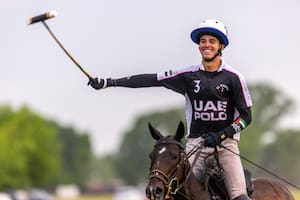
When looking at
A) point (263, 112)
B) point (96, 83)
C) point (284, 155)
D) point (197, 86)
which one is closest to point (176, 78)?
point (197, 86)

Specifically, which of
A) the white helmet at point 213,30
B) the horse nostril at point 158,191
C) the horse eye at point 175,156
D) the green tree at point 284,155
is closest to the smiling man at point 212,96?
the white helmet at point 213,30

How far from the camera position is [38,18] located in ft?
48.3

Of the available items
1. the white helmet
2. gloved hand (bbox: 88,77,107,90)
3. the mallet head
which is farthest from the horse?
the mallet head

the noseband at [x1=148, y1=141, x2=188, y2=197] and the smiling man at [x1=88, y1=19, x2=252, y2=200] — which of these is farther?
the smiling man at [x1=88, y1=19, x2=252, y2=200]

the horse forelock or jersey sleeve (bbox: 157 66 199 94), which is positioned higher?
jersey sleeve (bbox: 157 66 199 94)

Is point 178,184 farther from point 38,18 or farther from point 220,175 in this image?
point 38,18

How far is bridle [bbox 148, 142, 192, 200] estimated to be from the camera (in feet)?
41.2

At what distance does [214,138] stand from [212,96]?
563 mm

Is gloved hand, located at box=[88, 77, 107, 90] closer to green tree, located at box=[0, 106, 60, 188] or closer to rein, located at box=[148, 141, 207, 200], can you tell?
rein, located at box=[148, 141, 207, 200]

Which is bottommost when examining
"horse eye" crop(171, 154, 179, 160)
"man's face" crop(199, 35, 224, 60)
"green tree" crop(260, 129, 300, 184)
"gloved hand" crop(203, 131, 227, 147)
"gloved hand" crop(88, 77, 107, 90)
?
"horse eye" crop(171, 154, 179, 160)

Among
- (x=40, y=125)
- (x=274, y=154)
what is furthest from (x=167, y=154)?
(x=274, y=154)

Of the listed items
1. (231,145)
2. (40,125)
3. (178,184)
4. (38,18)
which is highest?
(40,125)

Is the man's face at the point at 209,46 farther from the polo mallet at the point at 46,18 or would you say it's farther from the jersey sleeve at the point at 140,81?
the polo mallet at the point at 46,18

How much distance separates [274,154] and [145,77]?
528ft
